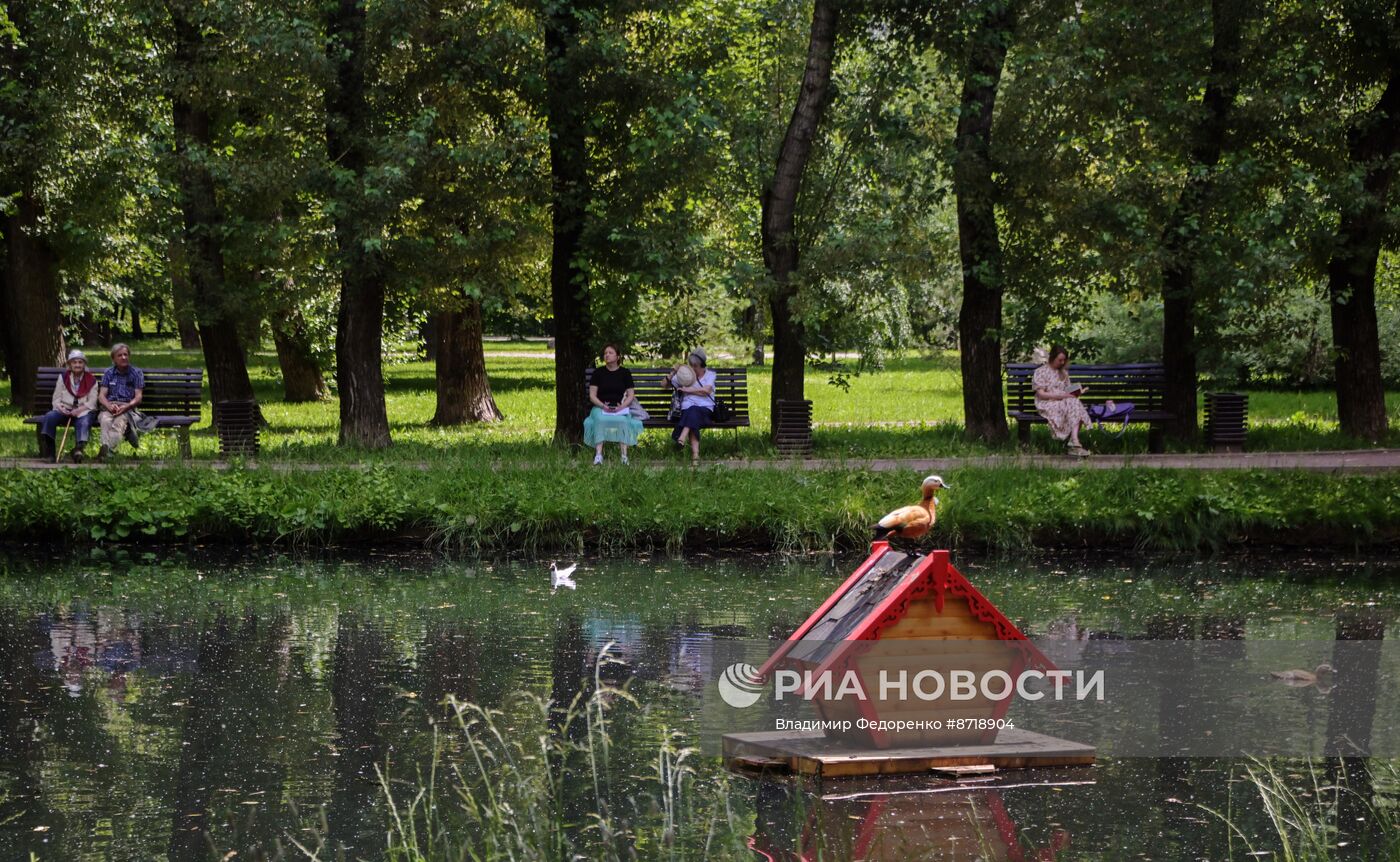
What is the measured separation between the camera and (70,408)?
63.5 feet

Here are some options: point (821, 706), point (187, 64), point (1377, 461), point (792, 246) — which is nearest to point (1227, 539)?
point (1377, 461)

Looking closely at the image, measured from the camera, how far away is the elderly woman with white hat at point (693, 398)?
19656mm

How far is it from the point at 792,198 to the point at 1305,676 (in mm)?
11466

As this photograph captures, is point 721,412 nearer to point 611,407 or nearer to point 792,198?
point 611,407

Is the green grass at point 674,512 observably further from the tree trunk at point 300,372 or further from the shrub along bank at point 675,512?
the tree trunk at point 300,372

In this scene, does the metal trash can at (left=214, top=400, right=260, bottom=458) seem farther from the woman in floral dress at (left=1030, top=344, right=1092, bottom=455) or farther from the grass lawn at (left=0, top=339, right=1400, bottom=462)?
the woman in floral dress at (left=1030, top=344, right=1092, bottom=455)

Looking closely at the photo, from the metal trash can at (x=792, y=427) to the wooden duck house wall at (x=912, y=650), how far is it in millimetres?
11589

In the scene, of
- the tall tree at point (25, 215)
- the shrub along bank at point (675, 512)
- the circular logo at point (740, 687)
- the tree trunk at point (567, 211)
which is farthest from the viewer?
the tall tree at point (25, 215)

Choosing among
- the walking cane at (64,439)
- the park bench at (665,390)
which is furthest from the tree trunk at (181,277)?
the park bench at (665,390)

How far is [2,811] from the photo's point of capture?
7609 mm

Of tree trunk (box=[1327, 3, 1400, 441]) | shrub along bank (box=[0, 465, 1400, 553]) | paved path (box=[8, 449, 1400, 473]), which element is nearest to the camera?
shrub along bank (box=[0, 465, 1400, 553])

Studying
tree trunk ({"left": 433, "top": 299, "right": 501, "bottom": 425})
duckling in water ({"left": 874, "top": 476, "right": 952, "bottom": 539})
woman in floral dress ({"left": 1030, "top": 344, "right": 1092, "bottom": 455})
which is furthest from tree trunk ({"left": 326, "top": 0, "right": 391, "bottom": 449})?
duckling in water ({"left": 874, "top": 476, "right": 952, "bottom": 539})

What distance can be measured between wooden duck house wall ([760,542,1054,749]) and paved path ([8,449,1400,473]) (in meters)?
8.58

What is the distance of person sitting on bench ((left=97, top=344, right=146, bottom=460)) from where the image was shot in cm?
1945
